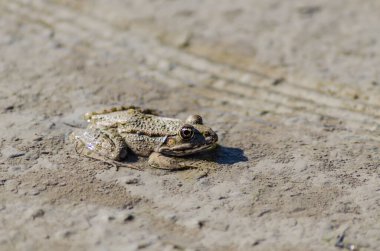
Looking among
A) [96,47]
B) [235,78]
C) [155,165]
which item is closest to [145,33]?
[96,47]

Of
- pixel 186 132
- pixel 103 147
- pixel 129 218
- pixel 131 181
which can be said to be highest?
pixel 186 132

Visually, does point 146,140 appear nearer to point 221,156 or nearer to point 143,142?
point 143,142

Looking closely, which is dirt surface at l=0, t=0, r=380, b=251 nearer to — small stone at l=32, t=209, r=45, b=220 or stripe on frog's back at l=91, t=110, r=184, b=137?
small stone at l=32, t=209, r=45, b=220

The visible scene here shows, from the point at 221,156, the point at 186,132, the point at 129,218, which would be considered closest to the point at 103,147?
the point at 186,132

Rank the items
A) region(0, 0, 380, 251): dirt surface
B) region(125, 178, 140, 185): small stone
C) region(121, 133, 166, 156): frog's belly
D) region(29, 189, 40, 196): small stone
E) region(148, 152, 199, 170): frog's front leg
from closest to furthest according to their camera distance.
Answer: region(0, 0, 380, 251): dirt surface < region(29, 189, 40, 196): small stone < region(125, 178, 140, 185): small stone < region(148, 152, 199, 170): frog's front leg < region(121, 133, 166, 156): frog's belly

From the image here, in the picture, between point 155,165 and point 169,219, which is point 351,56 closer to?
point 155,165

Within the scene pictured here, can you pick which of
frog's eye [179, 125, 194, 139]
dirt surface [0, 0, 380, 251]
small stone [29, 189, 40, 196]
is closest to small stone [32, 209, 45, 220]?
dirt surface [0, 0, 380, 251]
